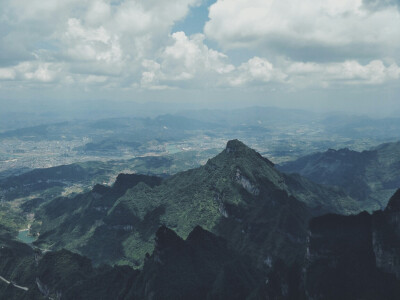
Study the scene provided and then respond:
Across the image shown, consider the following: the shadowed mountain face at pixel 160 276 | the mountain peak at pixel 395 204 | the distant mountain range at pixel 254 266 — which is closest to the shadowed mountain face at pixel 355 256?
the mountain peak at pixel 395 204

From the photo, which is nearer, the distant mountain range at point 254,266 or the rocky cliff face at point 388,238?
the rocky cliff face at point 388,238

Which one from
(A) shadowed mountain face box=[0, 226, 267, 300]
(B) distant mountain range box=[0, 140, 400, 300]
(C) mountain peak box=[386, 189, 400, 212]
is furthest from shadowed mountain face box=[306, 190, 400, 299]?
(A) shadowed mountain face box=[0, 226, 267, 300]

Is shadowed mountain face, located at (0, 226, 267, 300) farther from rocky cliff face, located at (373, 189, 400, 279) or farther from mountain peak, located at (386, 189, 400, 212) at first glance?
mountain peak, located at (386, 189, 400, 212)

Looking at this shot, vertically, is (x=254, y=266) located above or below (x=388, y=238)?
below

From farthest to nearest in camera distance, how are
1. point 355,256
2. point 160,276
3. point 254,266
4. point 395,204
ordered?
1. point 254,266
2. point 160,276
3. point 395,204
4. point 355,256

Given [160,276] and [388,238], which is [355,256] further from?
[160,276]

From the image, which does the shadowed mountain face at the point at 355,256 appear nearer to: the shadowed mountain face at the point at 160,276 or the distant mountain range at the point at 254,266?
the distant mountain range at the point at 254,266

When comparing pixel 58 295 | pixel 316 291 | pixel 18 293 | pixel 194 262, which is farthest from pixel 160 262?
pixel 18 293

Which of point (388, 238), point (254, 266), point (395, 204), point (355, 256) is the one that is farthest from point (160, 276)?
point (395, 204)

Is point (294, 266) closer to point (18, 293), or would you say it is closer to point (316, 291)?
point (316, 291)
